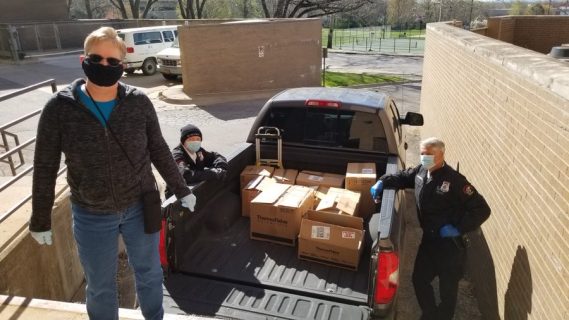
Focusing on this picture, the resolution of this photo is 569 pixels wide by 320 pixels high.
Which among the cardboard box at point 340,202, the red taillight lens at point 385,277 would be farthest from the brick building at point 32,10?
the red taillight lens at point 385,277

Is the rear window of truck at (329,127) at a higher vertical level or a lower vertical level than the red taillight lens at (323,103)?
lower

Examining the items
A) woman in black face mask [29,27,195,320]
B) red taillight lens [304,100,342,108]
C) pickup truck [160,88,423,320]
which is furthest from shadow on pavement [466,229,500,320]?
woman in black face mask [29,27,195,320]

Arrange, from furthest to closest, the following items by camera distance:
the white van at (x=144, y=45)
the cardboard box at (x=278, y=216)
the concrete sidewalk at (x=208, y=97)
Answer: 1. the white van at (x=144, y=45)
2. the concrete sidewalk at (x=208, y=97)
3. the cardboard box at (x=278, y=216)

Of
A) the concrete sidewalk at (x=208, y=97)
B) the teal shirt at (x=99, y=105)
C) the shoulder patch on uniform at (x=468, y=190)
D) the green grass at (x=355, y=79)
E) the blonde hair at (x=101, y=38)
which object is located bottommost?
the green grass at (x=355, y=79)

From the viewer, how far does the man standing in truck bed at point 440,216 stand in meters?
3.86

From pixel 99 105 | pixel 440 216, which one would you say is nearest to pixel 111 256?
pixel 99 105

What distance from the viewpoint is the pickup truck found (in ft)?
10.4

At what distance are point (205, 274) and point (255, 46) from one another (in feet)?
44.8

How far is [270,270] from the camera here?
12.2ft

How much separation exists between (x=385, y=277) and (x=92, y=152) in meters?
2.05

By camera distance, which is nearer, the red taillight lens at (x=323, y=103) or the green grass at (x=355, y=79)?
the red taillight lens at (x=323, y=103)

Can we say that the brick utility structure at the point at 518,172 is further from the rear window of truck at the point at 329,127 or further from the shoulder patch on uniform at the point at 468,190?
the rear window of truck at the point at 329,127

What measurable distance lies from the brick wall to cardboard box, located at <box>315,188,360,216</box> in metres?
14.9

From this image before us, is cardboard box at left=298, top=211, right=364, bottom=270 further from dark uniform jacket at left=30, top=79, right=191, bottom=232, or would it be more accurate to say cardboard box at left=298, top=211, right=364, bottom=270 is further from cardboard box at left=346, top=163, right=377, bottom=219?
dark uniform jacket at left=30, top=79, right=191, bottom=232
